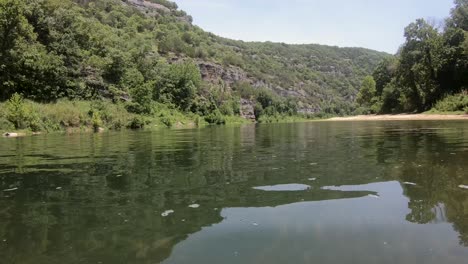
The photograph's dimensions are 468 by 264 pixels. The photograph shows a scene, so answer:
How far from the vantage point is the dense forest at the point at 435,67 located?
61.3 meters

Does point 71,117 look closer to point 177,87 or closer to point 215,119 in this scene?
point 177,87

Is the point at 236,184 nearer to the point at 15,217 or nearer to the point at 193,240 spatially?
the point at 193,240

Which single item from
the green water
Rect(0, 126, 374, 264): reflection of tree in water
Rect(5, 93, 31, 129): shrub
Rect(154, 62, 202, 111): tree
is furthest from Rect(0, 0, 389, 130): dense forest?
the green water

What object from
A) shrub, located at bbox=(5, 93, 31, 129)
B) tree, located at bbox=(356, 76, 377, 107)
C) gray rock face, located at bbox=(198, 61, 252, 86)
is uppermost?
gray rock face, located at bbox=(198, 61, 252, 86)

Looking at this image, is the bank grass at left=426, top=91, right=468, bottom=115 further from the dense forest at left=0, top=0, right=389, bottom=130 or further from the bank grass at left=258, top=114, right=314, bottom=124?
the bank grass at left=258, top=114, right=314, bottom=124

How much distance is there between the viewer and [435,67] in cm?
6550

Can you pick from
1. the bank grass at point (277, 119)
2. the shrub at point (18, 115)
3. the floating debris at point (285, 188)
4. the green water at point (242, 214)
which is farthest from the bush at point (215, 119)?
the floating debris at point (285, 188)

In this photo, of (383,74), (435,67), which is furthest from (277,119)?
(435,67)

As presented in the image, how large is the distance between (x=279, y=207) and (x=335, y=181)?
8.80ft

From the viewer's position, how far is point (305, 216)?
5809mm

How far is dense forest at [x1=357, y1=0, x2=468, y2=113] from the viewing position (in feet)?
201

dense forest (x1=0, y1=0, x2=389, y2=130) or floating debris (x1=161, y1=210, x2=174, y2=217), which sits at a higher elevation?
dense forest (x1=0, y1=0, x2=389, y2=130)

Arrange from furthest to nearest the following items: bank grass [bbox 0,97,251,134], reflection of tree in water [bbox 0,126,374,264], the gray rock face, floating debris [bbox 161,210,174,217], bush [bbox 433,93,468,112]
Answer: the gray rock face, bush [bbox 433,93,468,112], bank grass [bbox 0,97,251,134], floating debris [bbox 161,210,174,217], reflection of tree in water [bbox 0,126,374,264]

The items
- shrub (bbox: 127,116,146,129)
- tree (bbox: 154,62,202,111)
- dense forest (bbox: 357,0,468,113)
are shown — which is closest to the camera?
shrub (bbox: 127,116,146,129)
